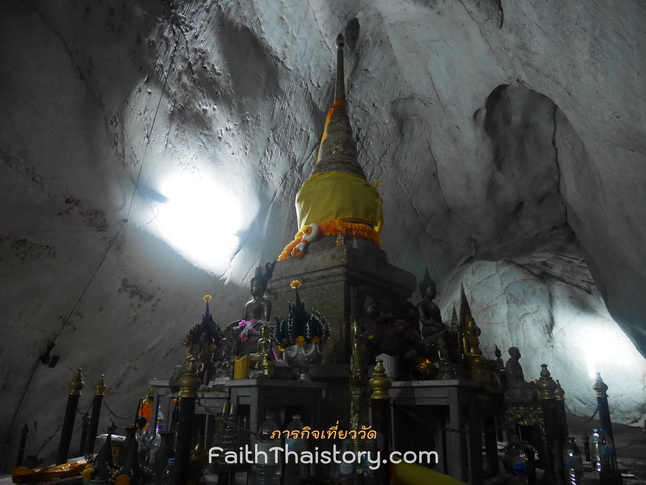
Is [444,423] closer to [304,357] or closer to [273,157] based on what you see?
[304,357]

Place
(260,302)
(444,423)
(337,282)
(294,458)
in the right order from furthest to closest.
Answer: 1. (260,302)
2. (337,282)
3. (444,423)
4. (294,458)

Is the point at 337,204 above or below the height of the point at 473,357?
above

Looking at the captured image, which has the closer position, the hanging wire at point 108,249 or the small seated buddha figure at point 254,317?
the small seated buddha figure at point 254,317

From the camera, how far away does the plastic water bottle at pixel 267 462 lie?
3777 mm

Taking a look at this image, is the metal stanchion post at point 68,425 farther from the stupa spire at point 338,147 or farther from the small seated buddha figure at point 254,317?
the stupa spire at point 338,147

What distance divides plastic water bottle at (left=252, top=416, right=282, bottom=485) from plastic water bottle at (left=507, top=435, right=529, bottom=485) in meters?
2.24

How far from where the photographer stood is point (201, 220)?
9.10 meters

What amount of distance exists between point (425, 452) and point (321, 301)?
2.47 meters

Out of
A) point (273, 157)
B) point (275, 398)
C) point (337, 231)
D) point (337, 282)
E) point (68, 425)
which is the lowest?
point (68, 425)

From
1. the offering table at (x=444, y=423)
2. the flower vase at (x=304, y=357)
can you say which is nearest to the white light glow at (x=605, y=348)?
the offering table at (x=444, y=423)

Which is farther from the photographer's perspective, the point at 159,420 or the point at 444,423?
the point at 159,420

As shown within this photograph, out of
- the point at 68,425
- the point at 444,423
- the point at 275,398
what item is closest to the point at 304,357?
the point at 275,398

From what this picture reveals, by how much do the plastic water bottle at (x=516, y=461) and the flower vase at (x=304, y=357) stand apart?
2.25m

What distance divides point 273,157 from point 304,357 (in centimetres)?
618
